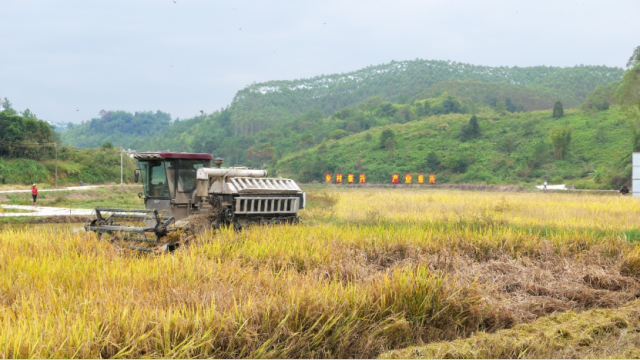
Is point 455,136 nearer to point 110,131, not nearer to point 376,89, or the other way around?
point 376,89

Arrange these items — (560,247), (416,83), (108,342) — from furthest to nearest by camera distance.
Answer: (416,83) < (560,247) < (108,342)

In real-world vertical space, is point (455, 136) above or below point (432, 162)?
above

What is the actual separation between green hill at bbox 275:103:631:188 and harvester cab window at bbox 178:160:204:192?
47.3 m

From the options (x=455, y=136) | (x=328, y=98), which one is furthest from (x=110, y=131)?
(x=455, y=136)

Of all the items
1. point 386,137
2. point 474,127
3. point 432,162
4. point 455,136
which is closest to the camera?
point 432,162

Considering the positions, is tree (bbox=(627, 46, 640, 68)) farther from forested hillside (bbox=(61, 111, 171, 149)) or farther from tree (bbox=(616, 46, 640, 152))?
forested hillside (bbox=(61, 111, 171, 149))

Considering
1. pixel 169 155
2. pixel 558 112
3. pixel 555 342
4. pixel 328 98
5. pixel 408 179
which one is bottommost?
pixel 555 342

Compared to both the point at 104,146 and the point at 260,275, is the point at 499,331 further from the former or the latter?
the point at 104,146

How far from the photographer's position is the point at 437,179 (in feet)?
226

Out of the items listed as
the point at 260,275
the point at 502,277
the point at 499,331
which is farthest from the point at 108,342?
the point at 502,277

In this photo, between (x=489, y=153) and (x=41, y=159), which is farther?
(x=489, y=153)

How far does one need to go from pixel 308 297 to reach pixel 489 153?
237ft

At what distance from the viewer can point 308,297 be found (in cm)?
495

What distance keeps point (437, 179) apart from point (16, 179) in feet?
158
